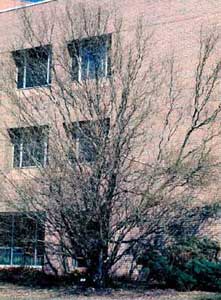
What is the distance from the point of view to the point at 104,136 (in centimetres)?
2084

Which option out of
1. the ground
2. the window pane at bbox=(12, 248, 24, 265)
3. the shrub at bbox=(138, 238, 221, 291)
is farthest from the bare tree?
the window pane at bbox=(12, 248, 24, 265)

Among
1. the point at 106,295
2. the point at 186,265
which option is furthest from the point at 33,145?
the point at 186,265

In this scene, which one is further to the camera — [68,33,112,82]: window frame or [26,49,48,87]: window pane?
[26,49,48,87]: window pane

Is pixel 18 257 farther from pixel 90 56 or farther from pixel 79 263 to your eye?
pixel 90 56

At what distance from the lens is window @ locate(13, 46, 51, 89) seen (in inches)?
940

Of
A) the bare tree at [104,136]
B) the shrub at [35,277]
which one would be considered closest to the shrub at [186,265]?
the bare tree at [104,136]

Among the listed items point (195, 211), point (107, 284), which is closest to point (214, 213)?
point (195, 211)

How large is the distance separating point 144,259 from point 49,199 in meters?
4.00

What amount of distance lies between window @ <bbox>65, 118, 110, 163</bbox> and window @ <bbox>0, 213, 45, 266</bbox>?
265 centimetres

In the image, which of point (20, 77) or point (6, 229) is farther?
point (20, 77)

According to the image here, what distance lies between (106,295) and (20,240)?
585 centimetres

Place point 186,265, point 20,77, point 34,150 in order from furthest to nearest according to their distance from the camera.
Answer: point 20,77 → point 34,150 → point 186,265

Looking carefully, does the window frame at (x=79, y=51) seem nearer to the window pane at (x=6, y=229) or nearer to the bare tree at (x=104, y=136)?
the bare tree at (x=104, y=136)

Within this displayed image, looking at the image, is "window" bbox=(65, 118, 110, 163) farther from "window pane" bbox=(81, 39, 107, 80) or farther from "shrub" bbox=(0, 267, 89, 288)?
"shrub" bbox=(0, 267, 89, 288)
